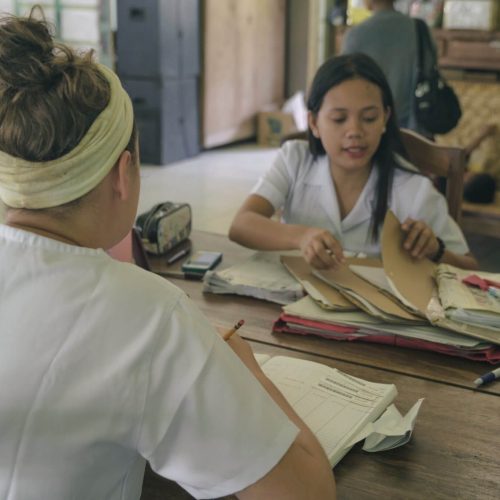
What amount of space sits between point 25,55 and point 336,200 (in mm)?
1261

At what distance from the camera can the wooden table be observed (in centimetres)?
90

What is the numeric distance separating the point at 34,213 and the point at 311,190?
1.28m

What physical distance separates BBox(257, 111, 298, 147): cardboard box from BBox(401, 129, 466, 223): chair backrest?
4.53m

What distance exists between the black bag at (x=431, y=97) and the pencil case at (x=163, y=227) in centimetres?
167

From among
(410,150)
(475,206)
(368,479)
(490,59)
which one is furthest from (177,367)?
(490,59)

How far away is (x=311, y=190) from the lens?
78.2 inches

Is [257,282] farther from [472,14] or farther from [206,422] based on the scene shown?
[472,14]

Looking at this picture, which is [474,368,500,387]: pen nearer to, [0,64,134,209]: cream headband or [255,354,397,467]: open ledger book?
[255,354,397,467]: open ledger book

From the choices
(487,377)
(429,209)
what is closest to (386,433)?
(487,377)

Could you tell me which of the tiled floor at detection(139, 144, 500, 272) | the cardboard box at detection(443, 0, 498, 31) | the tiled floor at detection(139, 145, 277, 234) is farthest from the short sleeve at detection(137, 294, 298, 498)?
the cardboard box at detection(443, 0, 498, 31)

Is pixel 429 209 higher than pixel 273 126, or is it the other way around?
pixel 429 209

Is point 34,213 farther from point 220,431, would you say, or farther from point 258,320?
point 258,320

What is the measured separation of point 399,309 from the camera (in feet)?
4.35

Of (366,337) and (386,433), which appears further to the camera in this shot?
(366,337)
